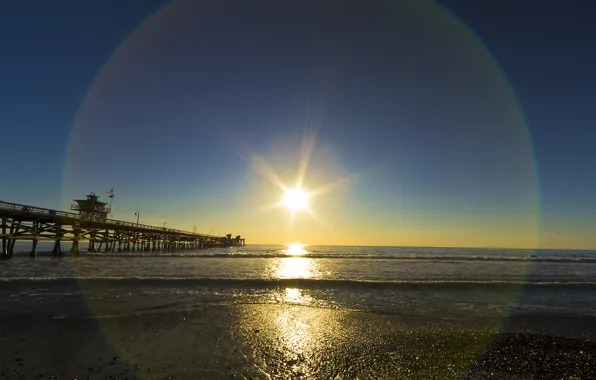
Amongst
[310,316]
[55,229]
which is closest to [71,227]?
[55,229]

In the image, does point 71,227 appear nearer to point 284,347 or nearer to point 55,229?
point 55,229

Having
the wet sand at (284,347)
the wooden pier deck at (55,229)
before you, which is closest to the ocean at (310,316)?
the wet sand at (284,347)

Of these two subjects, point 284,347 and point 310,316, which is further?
point 310,316

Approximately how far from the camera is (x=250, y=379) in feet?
20.9

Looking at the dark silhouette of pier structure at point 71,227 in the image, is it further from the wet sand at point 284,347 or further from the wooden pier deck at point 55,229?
the wet sand at point 284,347

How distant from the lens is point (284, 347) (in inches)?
331

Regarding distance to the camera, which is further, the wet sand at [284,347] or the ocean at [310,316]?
the ocean at [310,316]

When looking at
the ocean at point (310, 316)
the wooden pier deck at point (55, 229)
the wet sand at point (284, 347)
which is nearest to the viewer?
the wet sand at point (284, 347)

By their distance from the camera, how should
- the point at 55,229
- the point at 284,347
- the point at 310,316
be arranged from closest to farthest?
the point at 284,347, the point at 310,316, the point at 55,229

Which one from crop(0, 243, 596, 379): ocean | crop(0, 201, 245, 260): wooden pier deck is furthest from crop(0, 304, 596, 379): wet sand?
crop(0, 201, 245, 260): wooden pier deck

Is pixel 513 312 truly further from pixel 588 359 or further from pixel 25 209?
pixel 25 209

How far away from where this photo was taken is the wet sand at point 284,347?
6812 millimetres

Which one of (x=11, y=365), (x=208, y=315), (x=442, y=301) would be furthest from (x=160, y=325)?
(x=442, y=301)

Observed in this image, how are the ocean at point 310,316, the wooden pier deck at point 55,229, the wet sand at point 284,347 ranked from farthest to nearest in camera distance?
the wooden pier deck at point 55,229, the ocean at point 310,316, the wet sand at point 284,347
